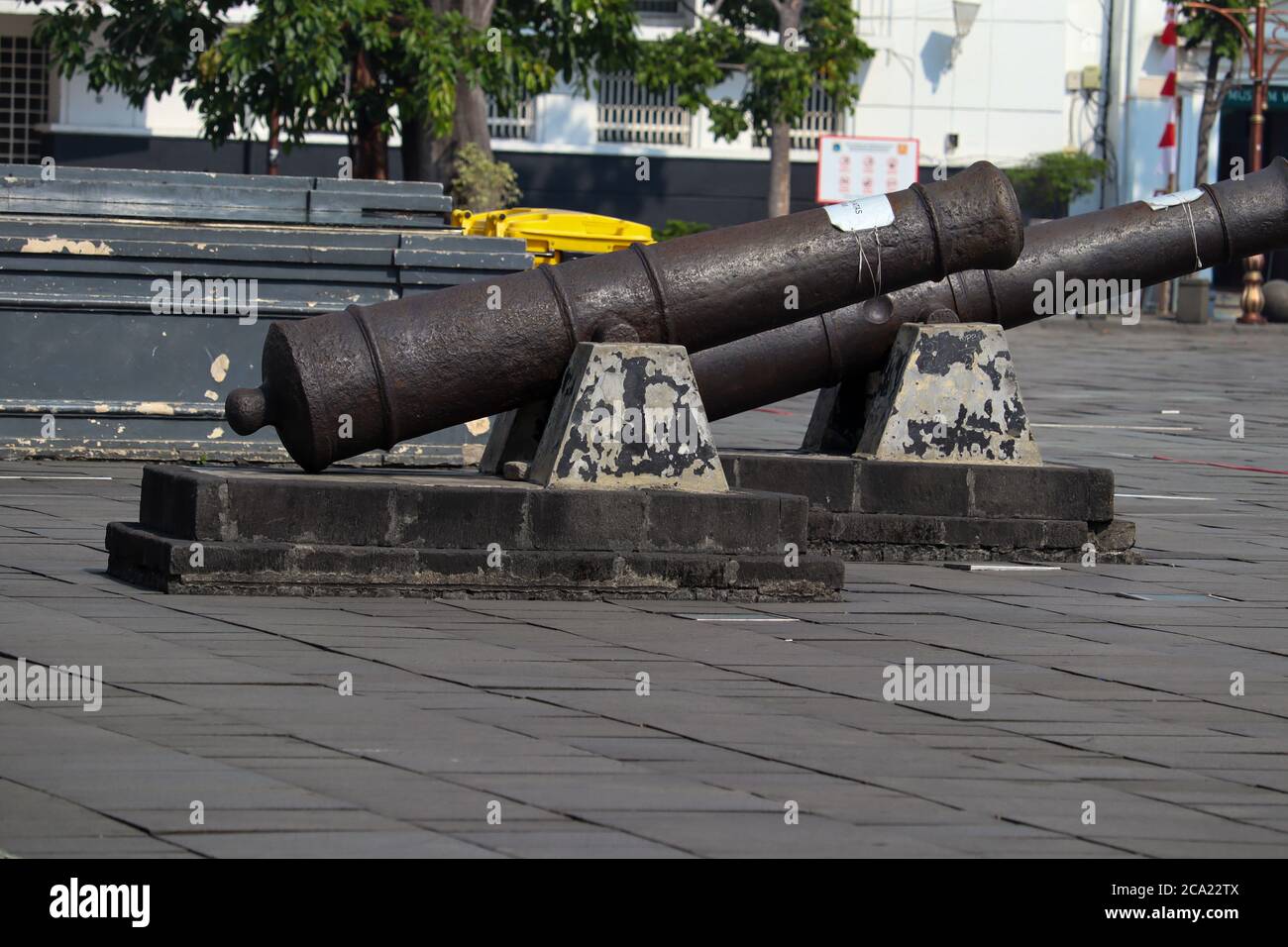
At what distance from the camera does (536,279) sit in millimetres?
8602

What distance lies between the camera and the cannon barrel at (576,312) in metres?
8.27

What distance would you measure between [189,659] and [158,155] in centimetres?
3091

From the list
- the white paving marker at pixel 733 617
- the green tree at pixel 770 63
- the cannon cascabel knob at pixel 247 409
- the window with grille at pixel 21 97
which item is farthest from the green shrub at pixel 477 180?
the white paving marker at pixel 733 617

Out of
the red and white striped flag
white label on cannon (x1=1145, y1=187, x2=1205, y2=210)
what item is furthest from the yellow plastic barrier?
white label on cannon (x1=1145, y1=187, x2=1205, y2=210)

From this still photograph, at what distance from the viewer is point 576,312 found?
8.52 m

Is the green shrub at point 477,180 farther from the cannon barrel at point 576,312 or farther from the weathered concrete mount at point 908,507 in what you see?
the cannon barrel at point 576,312

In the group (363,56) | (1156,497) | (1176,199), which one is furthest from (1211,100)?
(1176,199)

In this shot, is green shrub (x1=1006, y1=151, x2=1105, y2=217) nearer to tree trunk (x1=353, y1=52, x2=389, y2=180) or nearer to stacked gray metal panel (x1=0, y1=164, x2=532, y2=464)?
tree trunk (x1=353, y1=52, x2=389, y2=180)

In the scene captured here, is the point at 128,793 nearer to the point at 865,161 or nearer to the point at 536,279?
the point at 536,279

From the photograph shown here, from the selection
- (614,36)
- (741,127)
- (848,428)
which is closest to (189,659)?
(848,428)

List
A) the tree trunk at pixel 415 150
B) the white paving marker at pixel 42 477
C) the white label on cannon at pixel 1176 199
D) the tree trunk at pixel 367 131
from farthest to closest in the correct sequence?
the tree trunk at pixel 415 150 < the tree trunk at pixel 367 131 < the white paving marker at pixel 42 477 < the white label on cannon at pixel 1176 199

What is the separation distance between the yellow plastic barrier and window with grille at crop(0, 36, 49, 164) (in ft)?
37.8

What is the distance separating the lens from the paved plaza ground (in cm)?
497
